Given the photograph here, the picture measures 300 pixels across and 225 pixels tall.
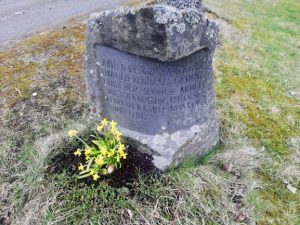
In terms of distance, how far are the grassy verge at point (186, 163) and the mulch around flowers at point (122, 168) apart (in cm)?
8

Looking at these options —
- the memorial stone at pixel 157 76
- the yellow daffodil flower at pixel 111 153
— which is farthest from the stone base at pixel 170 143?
the yellow daffodil flower at pixel 111 153

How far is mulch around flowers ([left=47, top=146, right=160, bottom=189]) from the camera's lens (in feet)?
9.06

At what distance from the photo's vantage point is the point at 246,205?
2.79m

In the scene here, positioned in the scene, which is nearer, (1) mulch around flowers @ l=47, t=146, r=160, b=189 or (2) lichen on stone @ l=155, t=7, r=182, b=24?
(2) lichen on stone @ l=155, t=7, r=182, b=24

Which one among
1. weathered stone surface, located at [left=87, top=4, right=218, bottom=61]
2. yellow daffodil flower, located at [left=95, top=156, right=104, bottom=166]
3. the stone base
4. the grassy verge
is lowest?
the grassy verge

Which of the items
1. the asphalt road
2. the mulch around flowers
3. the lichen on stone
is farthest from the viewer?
the asphalt road

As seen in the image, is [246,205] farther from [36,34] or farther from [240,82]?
[36,34]

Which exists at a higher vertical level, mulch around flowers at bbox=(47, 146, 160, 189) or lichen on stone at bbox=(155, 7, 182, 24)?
lichen on stone at bbox=(155, 7, 182, 24)

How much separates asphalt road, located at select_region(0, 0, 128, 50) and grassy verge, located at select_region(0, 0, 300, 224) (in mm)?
744

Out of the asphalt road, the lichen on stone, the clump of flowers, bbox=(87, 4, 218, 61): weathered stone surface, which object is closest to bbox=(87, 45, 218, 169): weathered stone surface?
bbox=(87, 4, 218, 61): weathered stone surface

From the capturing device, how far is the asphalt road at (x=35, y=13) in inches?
234

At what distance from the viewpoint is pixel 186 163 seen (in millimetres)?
3000

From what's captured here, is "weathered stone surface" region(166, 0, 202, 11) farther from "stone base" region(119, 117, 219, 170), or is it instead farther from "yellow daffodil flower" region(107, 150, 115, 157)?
"yellow daffodil flower" region(107, 150, 115, 157)

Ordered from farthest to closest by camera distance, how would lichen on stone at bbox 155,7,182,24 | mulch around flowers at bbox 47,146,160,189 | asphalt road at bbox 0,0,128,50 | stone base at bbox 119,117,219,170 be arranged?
1. asphalt road at bbox 0,0,128,50
2. stone base at bbox 119,117,219,170
3. mulch around flowers at bbox 47,146,160,189
4. lichen on stone at bbox 155,7,182,24
